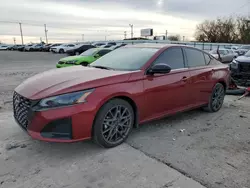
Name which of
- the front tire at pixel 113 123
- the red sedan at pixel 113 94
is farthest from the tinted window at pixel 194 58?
the front tire at pixel 113 123

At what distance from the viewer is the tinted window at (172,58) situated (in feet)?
14.0

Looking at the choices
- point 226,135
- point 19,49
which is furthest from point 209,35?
point 226,135

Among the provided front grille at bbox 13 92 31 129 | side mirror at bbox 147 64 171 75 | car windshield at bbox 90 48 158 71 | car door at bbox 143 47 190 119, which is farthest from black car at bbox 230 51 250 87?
front grille at bbox 13 92 31 129

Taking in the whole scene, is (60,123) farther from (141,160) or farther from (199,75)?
(199,75)

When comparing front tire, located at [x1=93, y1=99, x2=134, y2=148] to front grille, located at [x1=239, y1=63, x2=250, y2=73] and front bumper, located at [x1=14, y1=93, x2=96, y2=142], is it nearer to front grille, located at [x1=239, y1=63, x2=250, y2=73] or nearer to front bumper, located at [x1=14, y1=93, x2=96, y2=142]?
front bumper, located at [x1=14, y1=93, x2=96, y2=142]

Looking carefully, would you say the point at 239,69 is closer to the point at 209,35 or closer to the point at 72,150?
the point at 72,150

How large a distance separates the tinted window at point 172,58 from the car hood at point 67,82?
2.90 ft

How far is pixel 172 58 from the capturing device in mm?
4508

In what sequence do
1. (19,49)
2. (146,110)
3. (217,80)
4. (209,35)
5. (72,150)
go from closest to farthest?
(72,150) → (146,110) → (217,80) → (19,49) → (209,35)

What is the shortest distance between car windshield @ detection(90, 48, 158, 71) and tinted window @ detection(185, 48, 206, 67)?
0.89 metres

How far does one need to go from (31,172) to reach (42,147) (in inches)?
26.5

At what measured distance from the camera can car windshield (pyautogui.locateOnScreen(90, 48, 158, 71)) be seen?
159 inches

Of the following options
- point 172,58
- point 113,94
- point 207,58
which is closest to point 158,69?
point 172,58

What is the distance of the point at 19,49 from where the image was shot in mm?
49562
